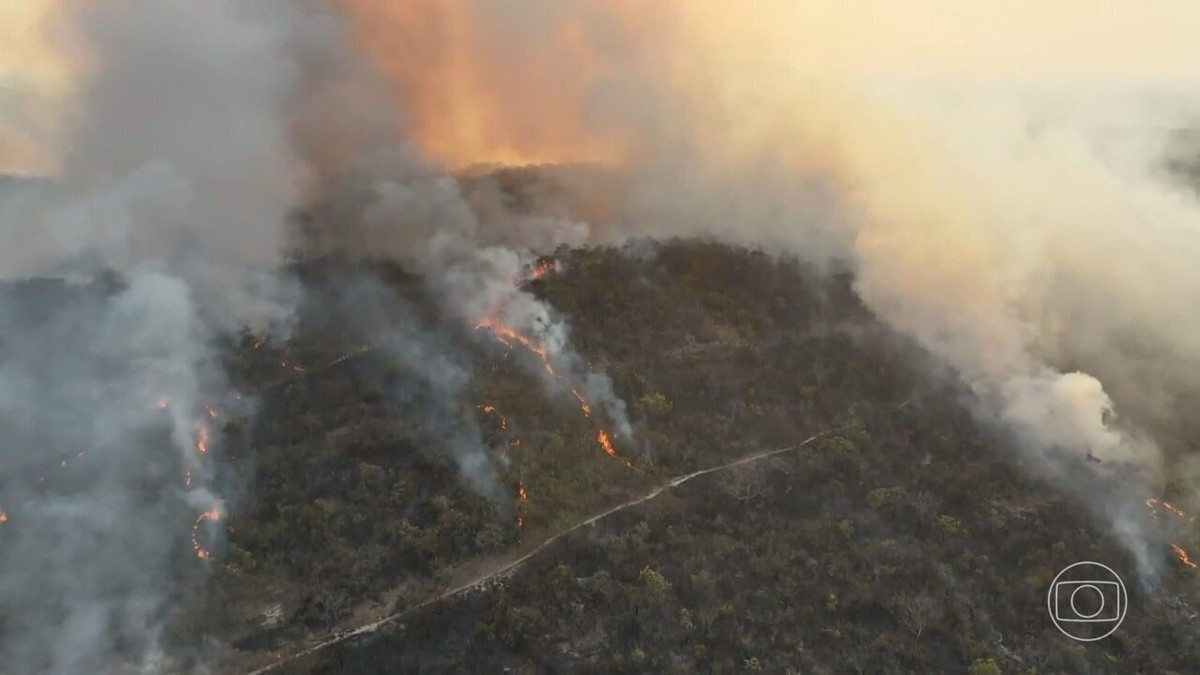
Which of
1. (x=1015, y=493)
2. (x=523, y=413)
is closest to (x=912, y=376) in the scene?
(x=1015, y=493)

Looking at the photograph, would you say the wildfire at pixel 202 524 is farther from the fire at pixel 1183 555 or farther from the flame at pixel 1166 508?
the flame at pixel 1166 508

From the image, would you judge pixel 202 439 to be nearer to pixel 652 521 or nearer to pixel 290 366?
pixel 290 366

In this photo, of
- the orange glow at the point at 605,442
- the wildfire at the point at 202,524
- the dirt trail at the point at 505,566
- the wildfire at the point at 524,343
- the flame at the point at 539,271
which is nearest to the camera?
the dirt trail at the point at 505,566

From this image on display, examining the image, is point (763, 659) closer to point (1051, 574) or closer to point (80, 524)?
point (1051, 574)

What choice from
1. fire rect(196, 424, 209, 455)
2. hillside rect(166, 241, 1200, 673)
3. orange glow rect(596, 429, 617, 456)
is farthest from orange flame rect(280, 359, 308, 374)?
orange glow rect(596, 429, 617, 456)

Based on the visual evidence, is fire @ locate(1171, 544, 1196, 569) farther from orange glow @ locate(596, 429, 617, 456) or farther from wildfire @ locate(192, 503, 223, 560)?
wildfire @ locate(192, 503, 223, 560)

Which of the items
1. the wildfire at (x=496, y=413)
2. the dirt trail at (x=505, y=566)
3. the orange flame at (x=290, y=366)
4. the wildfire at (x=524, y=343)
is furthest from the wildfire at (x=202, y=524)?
the wildfire at (x=524, y=343)
